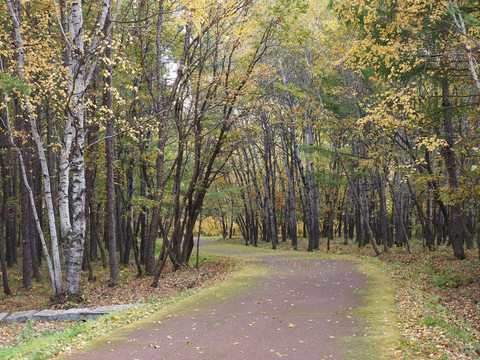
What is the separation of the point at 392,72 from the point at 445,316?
607 cm

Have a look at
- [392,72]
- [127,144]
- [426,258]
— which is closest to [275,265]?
[426,258]

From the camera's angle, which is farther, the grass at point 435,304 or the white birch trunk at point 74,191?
the white birch trunk at point 74,191

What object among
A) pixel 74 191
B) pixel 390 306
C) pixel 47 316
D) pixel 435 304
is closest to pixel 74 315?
pixel 47 316

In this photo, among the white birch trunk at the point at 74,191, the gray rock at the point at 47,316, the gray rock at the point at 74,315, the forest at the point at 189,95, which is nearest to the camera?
the gray rock at the point at 74,315

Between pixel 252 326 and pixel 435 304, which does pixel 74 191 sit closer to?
pixel 252 326

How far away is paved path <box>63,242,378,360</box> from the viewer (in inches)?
213

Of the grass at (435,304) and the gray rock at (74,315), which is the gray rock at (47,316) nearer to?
the gray rock at (74,315)

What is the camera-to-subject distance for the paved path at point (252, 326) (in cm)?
541

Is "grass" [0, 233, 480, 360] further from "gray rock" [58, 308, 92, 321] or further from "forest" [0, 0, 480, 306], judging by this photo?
"forest" [0, 0, 480, 306]

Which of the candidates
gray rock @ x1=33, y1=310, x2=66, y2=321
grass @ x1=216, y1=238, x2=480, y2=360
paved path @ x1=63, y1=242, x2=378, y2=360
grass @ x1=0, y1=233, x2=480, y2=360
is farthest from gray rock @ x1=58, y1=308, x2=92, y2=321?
grass @ x1=216, y1=238, x2=480, y2=360

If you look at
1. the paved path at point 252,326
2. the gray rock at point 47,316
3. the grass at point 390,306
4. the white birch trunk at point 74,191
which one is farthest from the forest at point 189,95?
the paved path at point 252,326

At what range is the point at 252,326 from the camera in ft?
22.1

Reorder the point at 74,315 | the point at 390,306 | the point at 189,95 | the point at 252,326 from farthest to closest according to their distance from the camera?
1. the point at 189,95
2. the point at 74,315
3. the point at 390,306
4. the point at 252,326

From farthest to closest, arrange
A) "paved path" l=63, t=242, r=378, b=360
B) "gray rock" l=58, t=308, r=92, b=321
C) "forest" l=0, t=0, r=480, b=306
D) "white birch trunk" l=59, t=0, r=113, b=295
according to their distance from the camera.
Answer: "white birch trunk" l=59, t=0, r=113, b=295 < "forest" l=0, t=0, r=480, b=306 < "gray rock" l=58, t=308, r=92, b=321 < "paved path" l=63, t=242, r=378, b=360
